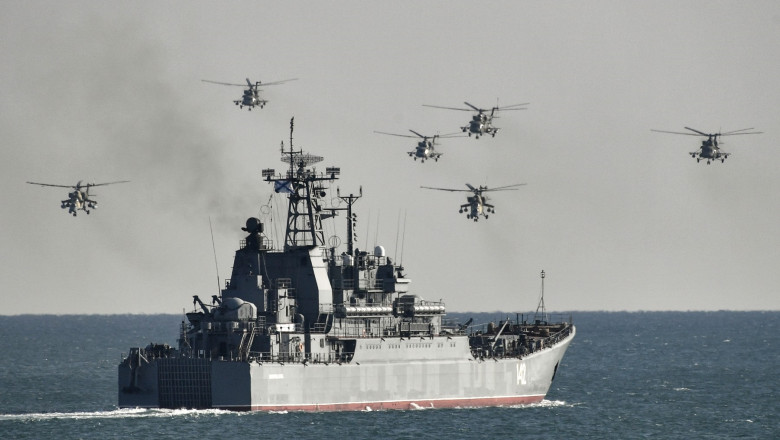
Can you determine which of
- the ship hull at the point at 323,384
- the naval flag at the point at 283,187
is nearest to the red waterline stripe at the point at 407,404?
the ship hull at the point at 323,384

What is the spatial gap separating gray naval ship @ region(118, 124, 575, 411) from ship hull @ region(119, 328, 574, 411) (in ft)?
0.15

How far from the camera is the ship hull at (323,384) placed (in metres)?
63.1

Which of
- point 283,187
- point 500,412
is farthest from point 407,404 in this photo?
point 283,187

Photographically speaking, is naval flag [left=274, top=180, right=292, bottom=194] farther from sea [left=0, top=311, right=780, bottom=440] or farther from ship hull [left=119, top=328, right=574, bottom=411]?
sea [left=0, top=311, right=780, bottom=440]

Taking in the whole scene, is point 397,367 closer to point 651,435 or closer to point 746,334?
point 651,435

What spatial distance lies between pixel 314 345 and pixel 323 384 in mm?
2072

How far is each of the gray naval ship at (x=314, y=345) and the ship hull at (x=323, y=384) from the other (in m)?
0.05

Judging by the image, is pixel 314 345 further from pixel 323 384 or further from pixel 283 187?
pixel 283 187

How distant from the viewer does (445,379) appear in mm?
A: 70500

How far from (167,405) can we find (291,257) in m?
9.28

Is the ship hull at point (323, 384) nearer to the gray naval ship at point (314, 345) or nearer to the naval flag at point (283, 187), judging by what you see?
the gray naval ship at point (314, 345)

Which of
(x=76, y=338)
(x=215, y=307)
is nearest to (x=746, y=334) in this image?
(x=76, y=338)

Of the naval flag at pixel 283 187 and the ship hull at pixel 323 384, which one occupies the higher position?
the naval flag at pixel 283 187

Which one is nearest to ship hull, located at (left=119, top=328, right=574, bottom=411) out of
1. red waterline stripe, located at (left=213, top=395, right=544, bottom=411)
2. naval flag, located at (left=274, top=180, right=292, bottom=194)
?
red waterline stripe, located at (left=213, top=395, right=544, bottom=411)
